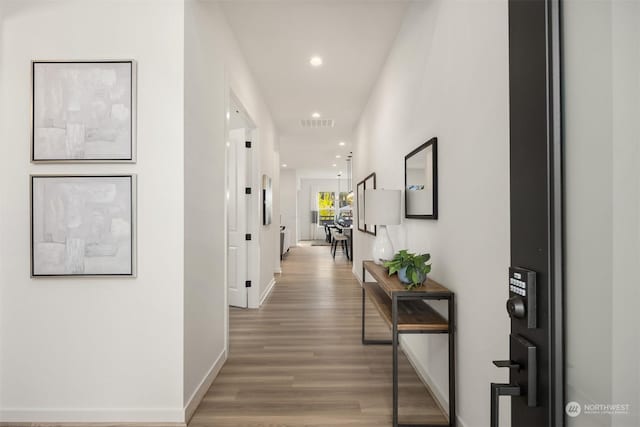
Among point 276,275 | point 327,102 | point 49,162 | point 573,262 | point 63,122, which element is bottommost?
point 276,275

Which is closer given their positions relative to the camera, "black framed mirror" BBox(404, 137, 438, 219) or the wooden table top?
the wooden table top

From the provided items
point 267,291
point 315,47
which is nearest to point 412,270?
point 315,47

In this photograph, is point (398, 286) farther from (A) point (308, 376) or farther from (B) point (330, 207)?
(B) point (330, 207)

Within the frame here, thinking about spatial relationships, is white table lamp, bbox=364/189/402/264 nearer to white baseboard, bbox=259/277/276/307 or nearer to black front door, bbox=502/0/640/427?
black front door, bbox=502/0/640/427

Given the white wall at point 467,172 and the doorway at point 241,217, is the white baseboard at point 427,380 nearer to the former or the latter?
the white wall at point 467,172

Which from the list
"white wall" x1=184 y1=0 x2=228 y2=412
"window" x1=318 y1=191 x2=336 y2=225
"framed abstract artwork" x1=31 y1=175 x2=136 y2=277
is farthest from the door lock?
"window" x1=318 y1=191 x2=336 y2=225

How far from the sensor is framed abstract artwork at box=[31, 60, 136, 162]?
1952 millimetres

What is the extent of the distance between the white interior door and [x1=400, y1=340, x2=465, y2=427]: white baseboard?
85.8 inches

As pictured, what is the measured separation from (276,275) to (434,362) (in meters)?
4.66

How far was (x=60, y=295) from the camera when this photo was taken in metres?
1.98

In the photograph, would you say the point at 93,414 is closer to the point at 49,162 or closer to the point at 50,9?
the point at 49,162

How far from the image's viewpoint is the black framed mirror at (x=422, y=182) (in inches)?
85.7

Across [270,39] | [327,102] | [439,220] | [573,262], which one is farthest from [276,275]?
[573,262]

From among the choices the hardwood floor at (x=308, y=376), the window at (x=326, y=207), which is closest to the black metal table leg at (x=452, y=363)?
the hardwood floor at (x=308, y=376)
